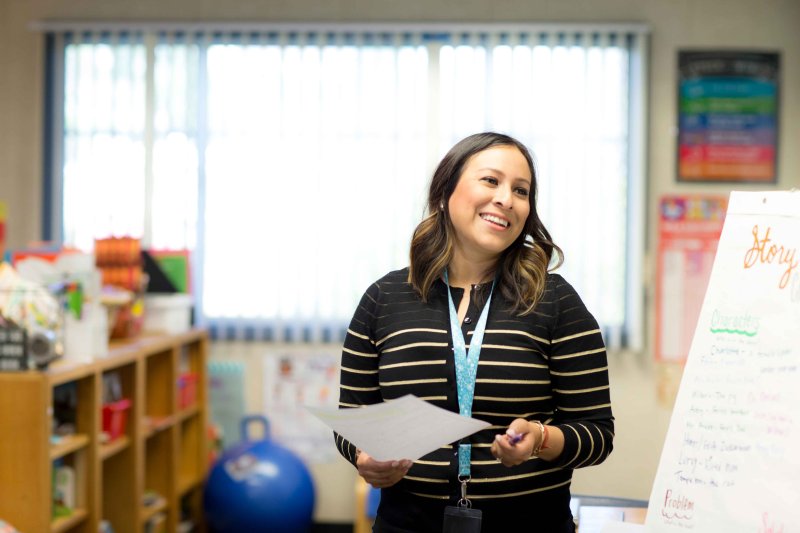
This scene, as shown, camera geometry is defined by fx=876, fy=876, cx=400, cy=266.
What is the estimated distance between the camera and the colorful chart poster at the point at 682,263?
397 cm

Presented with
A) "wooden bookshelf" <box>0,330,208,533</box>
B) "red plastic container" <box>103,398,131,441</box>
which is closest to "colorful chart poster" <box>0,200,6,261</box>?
"wooden bookshelf" <box>0,330,208,533</box>

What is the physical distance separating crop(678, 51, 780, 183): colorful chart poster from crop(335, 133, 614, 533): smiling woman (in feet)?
8.81

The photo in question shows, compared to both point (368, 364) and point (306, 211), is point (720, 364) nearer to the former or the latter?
point (368, 364)

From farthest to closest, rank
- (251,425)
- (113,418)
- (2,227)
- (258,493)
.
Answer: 1. (251,425)
2. (2,227)
3. (258,493)
4. (113,418)

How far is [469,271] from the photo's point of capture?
1.58m

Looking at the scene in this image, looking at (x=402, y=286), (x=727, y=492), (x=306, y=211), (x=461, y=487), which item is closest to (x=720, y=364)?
(x=727, y=492)

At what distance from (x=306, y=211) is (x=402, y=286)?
2466mm

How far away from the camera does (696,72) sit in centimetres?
398

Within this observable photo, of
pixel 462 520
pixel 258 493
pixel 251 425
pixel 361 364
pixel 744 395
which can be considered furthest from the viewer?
pixel 251 425

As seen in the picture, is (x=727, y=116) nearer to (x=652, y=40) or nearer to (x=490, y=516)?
(x=652, y=40)

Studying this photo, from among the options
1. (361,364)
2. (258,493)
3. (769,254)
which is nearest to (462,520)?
(361,364)

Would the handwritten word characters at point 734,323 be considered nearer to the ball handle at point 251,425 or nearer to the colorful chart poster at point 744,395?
the colorful chart poster at point 744,395

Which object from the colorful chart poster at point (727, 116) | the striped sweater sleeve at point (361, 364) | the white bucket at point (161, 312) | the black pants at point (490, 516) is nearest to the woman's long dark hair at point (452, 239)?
the striped sweater sleeve at point (361, 364)

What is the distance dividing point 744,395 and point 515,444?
345mm
